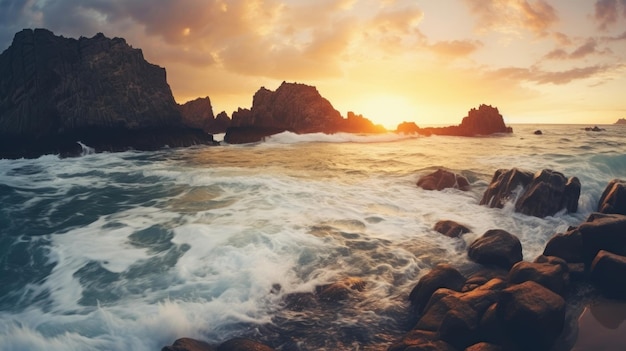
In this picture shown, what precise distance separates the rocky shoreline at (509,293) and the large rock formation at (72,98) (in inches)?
1545

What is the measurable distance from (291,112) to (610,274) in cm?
7027

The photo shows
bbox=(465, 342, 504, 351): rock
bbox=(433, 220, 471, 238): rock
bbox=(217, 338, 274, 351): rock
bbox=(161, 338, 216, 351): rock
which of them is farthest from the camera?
bbox=(433, 220, 471, 238): rock

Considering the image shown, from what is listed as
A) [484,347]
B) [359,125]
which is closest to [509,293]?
[484,347]

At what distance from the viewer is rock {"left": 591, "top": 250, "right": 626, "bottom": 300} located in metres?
5.79

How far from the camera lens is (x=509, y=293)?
5.02m

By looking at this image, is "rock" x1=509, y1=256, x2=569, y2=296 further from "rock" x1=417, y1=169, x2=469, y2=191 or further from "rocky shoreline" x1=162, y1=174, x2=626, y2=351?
"rock" x1=417, y1=169, x2=469, y2=191

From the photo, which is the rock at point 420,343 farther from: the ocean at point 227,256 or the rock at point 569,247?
the rock at point 569,247

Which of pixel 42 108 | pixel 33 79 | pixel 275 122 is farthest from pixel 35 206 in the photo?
pixel 275 122

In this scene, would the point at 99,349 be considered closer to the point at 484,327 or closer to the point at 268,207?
the point at 484,327

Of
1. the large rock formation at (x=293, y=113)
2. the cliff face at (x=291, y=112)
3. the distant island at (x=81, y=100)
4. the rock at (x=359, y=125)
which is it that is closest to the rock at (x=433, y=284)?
the distant island at (x=81, y=100)

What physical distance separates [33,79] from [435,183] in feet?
154

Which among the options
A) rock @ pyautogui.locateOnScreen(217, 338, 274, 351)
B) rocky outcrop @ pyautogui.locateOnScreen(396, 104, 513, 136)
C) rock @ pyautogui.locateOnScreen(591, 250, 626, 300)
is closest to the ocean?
rock @ pyautogui.locateOnScreen(217, 338, 274, 351)

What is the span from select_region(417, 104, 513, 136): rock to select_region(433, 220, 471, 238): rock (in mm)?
74992

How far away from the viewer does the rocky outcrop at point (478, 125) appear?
80000 millimetres
